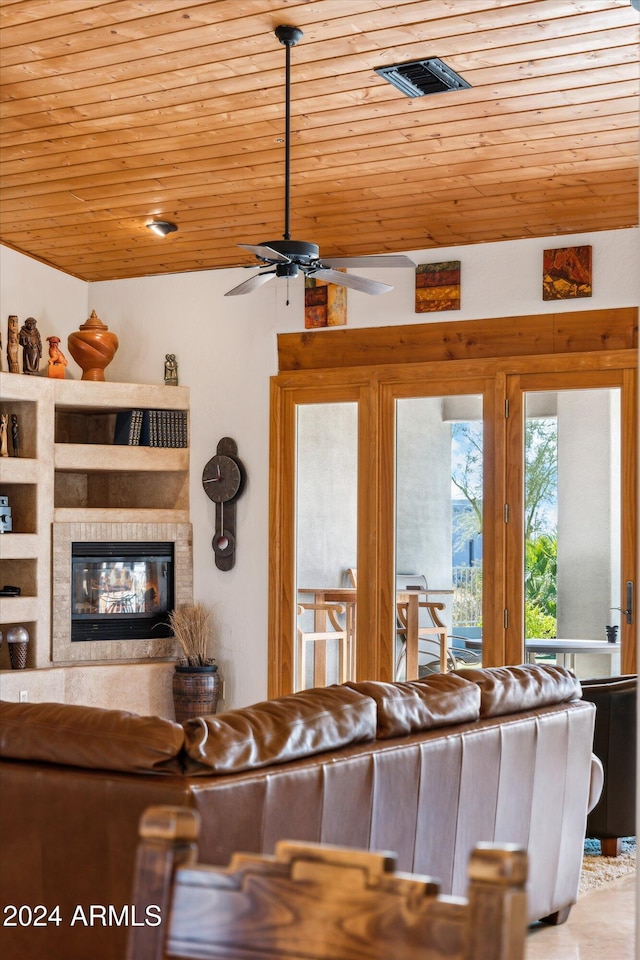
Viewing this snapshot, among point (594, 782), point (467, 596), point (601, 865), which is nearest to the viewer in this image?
point (594, 782)

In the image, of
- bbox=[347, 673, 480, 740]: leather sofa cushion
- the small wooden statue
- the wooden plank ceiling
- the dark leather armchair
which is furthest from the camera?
the small wooden statue

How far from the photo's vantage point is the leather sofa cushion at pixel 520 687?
147 inches

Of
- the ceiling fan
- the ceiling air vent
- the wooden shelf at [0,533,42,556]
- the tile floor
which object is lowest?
the tile floor

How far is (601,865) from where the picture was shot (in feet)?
15.9

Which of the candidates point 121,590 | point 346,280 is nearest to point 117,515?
point 121,590

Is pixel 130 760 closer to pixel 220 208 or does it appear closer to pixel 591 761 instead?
pixel 591 761

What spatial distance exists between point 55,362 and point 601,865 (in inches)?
190

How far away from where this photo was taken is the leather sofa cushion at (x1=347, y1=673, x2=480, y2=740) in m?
3.31

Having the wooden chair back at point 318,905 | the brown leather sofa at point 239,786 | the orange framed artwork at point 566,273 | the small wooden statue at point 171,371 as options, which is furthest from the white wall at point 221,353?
the wooden chair back at point 318,905

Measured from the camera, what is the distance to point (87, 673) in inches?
288

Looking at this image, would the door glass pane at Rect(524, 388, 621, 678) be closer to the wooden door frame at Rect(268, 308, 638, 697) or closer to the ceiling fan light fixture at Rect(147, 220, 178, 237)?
the wooden door frame at Rect(268, 308, 638, 697)

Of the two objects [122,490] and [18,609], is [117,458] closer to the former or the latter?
[122,490]

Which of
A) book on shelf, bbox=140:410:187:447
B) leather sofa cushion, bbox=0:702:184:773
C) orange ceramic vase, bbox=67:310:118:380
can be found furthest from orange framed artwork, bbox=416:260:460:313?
leather sofa cushion, bbox=0:702:184:773

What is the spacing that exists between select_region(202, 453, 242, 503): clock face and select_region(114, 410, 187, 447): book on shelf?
0.31m
